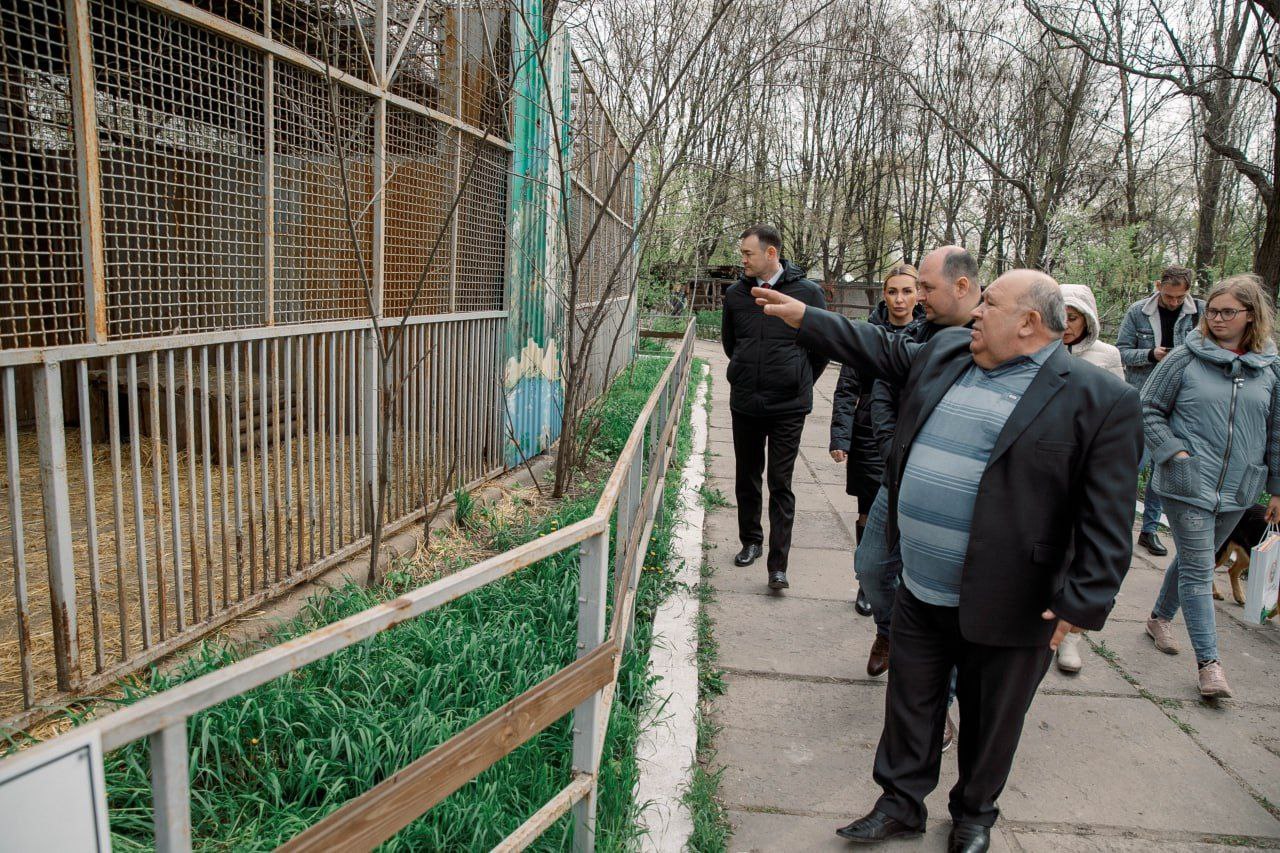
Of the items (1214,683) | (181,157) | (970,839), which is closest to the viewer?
(970,839)

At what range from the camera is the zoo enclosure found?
3.10 m

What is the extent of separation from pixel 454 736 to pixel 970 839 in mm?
1994

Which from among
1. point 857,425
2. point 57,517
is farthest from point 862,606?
point 57,517

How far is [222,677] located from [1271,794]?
4.02m

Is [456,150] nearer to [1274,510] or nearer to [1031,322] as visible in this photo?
[1031,322]

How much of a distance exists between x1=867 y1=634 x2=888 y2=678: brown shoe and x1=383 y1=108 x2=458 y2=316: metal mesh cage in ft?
10.2

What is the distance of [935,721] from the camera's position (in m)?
3.12

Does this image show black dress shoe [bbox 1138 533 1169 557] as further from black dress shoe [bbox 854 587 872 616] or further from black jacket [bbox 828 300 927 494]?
black jacket [bbox 828 300 927 494]

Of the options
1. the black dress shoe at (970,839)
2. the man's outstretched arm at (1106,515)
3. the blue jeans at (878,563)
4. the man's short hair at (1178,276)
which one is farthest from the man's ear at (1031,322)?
the man's short hair at (1178,276)

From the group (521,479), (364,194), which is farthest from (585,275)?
(364,194)

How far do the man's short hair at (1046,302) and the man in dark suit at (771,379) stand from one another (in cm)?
251

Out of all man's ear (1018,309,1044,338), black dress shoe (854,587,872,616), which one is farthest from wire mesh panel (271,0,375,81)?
black dress shoe (854,587,872,616)

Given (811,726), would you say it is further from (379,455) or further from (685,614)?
(379,455)

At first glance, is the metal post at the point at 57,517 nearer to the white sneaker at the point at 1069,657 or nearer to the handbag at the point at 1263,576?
the white sneaker at the point at 1069,657
